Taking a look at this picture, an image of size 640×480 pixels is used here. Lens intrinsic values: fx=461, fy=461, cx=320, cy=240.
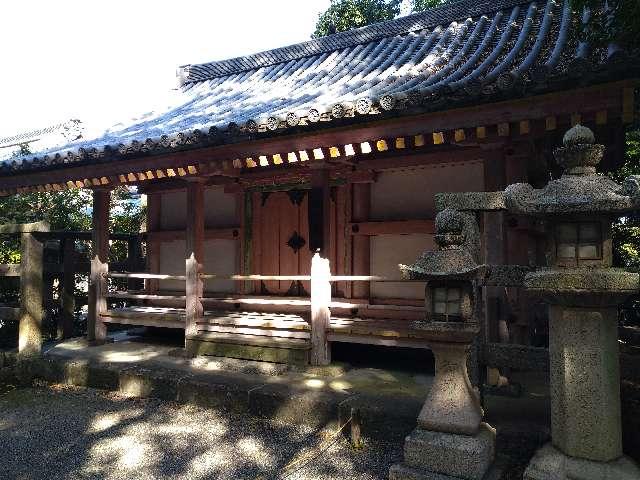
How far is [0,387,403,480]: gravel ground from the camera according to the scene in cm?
374

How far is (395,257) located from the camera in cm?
675

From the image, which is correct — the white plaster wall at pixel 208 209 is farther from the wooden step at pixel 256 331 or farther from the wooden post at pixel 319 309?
the wooden post at pixel 319 309

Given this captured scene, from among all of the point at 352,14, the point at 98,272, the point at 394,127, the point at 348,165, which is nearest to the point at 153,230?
the point at 98,272

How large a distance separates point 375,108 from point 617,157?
4.76m

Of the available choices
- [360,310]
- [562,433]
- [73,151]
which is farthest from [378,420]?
[73,151]

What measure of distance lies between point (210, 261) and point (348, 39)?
221 inches

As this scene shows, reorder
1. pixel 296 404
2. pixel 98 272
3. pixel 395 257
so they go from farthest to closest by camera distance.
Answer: pixel 98 272, pixel 395 257, pixel 296 404

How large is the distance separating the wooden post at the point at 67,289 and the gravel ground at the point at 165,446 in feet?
10.2

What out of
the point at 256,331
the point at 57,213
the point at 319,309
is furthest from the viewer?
the point at 57,213

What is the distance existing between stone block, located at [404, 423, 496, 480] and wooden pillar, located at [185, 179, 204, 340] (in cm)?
420

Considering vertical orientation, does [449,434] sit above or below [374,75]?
below

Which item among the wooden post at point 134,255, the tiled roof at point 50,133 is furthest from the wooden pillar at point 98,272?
the tiled roof at point 50,133

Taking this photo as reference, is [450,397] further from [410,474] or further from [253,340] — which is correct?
[253,340]

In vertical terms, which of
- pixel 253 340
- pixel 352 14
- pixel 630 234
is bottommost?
pixel 253 340
